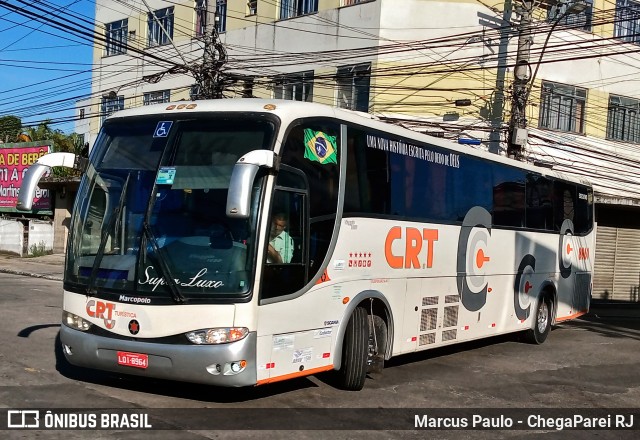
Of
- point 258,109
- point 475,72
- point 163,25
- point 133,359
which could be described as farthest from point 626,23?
point 133,359

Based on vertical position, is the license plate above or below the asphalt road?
above

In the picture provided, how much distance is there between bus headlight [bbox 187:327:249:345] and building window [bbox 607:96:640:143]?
23.2 metres

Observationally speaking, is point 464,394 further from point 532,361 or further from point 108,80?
point 108,80

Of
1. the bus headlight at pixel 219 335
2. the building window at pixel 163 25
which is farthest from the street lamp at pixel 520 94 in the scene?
the building window at pixel 163 25

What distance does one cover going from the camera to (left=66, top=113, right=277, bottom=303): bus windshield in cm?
739

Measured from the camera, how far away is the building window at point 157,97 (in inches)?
1283

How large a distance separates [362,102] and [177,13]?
11.6 m

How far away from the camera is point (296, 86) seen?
27.5m

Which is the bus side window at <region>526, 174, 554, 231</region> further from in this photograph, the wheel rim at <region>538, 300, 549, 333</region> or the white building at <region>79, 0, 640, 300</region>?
the white building at <region>79, 0, 640, 300</region>

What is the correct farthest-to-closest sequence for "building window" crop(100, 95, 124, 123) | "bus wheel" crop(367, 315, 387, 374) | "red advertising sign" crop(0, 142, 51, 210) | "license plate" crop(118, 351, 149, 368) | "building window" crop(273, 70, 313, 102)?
"red advertising sign" crop(0, 142, 51, 210)
"building window" crop(100, 95, 124, 123)
"building window" crop(273, 70, 313, 102)
"bus wheel" crop(367, 315, 387, 374)
"license plate" crop(118, 351, 149, 368)

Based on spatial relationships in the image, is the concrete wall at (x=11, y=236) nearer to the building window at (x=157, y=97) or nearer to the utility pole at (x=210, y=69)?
the building window at (x=157, y=97)

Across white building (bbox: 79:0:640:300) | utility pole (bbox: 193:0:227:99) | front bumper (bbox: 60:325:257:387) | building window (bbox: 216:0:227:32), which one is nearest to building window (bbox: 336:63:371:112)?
white building (bbox: 79:0:640:300)

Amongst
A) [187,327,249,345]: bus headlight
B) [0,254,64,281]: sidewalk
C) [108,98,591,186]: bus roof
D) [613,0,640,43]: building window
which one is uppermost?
[613,0,640,43]: building window

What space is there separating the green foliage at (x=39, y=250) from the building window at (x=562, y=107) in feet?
71.1
